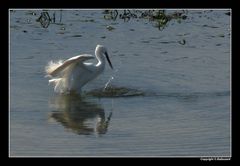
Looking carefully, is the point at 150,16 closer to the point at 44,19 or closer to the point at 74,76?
the point at 44,19

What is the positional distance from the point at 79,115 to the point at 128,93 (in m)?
1.19

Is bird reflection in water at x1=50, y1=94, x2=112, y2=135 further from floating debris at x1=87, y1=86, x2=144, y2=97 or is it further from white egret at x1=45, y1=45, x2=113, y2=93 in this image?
floating debris at x1=87, y1=86, x2=144, y2=97

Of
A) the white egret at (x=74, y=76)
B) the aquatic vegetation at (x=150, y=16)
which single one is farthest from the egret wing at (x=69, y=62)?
the aquatic vegetation at (x=150, y=16)

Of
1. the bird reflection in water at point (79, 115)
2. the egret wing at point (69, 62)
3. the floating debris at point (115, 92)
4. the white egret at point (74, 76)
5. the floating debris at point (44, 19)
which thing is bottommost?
the bird reflection in water at point (79, 115)

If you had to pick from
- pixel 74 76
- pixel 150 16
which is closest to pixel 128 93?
pixel 74 76

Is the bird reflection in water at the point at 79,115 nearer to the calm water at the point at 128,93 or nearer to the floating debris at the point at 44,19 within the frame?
the calm water at the point at 128,93

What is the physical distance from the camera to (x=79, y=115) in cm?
933

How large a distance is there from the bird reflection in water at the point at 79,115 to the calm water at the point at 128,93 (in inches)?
0.5

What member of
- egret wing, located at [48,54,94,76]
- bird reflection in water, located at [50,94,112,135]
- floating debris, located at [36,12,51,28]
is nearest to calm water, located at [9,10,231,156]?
bird reflection in water, located at [50,94,112,135]

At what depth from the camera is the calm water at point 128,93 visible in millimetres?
8141

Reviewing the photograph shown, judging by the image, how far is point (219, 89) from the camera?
10.5 meters

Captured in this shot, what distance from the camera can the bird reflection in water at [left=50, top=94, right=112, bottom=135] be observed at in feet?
28.8

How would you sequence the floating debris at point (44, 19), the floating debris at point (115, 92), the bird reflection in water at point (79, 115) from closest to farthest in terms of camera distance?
the bird reflection in water at point (79, 115)
the floating debris at point (115, 92)
the floating debris at point (44, 19)

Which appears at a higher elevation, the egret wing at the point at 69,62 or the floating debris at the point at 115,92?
the egret wing at the point at 69,62
